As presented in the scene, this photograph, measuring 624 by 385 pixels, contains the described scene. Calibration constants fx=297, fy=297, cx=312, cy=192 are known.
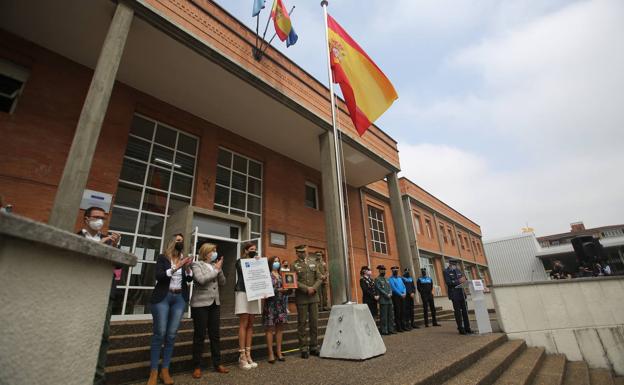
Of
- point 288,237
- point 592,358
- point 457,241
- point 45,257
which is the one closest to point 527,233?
point 457,241

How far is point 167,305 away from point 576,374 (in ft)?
24.8

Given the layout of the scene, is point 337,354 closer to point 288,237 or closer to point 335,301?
point 335,301

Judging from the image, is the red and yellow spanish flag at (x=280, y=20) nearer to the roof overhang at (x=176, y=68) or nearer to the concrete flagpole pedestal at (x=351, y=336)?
the roof overhang at (x=176, y=68)

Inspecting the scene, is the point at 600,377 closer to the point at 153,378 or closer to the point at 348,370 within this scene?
the point at 348,370

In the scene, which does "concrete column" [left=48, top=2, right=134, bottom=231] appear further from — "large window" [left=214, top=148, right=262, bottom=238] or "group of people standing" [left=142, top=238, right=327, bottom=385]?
"large window" [left=214, top=148, right=262, bottom=238]

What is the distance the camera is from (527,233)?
29344 millimetres

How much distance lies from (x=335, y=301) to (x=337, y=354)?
322 centimetres

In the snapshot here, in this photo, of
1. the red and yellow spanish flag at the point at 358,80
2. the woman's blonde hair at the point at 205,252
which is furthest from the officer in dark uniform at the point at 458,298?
the woman's blonde hair at the point at 205,252

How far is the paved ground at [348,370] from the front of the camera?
3322mm

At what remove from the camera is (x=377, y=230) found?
50.9ft

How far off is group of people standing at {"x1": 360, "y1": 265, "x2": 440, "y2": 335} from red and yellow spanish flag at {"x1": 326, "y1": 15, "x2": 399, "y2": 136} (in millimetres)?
3877

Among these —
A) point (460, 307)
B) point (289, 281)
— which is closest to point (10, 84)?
point (289, 281)

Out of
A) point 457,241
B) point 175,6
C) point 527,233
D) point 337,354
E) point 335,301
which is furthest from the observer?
point 527,233

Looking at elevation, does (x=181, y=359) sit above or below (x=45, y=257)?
below
